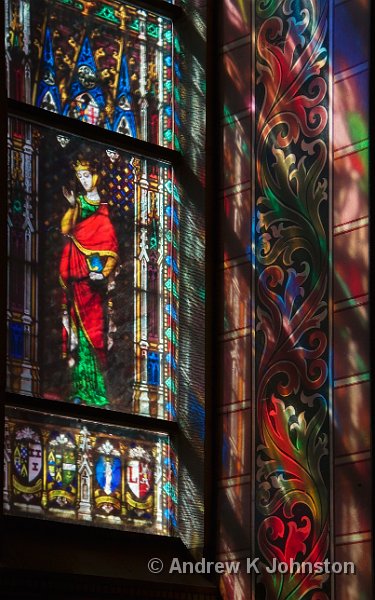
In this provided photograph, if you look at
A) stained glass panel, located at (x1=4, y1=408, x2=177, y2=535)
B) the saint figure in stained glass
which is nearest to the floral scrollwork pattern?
stained glass panel, located at (x1=4, y1=408, x2=177, y2=535)

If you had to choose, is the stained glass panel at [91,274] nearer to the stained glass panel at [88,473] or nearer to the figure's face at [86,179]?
the figure's face at [86,179]

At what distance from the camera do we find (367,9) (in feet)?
18.8

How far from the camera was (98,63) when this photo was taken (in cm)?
626

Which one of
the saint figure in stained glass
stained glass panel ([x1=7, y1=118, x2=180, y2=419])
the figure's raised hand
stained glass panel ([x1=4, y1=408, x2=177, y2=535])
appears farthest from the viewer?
the figure's raised hand

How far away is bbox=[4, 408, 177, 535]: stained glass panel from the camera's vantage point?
18.4 feet

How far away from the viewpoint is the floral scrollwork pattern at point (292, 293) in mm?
5684

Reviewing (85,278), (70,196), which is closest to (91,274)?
(85,278)

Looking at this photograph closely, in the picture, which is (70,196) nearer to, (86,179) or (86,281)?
(86,179)

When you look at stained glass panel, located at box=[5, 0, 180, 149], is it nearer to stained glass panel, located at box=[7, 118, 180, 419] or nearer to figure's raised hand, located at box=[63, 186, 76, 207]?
stained glass panel, located at box=[7, 118, 180, 419]

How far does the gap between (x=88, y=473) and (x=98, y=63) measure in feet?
5.27

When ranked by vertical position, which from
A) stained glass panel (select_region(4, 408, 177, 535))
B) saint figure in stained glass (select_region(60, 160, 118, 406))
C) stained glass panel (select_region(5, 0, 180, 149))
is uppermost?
stained glass panel (select_region(5, 0, 180, 149))

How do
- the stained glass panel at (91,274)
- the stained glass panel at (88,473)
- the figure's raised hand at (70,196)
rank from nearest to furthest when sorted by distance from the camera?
the stained glass panel at (88,473)
the stained glass panel at (91,274)
the figure's raised hand at (70,196)

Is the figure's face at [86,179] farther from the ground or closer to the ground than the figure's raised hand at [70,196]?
farther from the ground

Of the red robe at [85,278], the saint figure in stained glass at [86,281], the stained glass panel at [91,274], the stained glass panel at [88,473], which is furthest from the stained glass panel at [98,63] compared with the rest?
the stained glass panel at [88,473]
